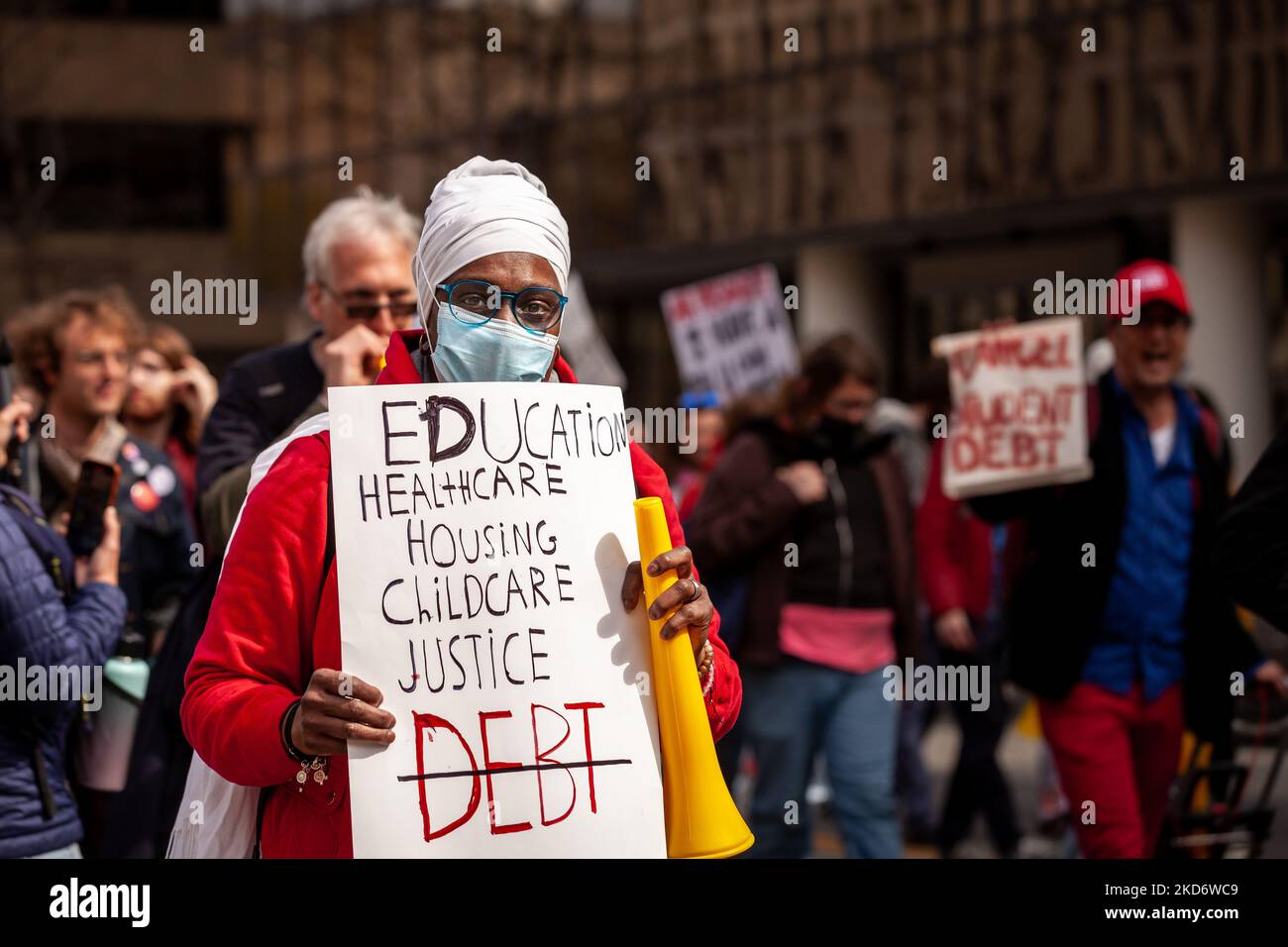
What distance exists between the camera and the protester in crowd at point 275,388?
4.50 meters

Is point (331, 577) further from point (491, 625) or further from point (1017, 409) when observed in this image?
point (1017, 409)

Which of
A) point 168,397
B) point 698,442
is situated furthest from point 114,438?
point 698,442

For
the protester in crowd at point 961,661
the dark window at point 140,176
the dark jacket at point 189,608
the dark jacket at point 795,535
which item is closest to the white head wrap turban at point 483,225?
the dark jacket at point 189,608

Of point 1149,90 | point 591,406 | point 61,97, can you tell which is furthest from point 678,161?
point 591,406

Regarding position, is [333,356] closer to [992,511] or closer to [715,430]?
[992,511]

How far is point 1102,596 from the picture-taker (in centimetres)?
537

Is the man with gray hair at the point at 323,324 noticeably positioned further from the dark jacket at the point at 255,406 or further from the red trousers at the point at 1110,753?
the red trousers at the point at 1110,753

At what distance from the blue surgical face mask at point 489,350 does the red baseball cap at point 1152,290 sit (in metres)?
3.22

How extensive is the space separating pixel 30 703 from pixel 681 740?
6.07 feet

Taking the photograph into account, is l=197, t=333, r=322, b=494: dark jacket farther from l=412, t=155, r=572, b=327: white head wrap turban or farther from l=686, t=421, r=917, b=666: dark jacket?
l=686, t=421, r=917, b=666: dark jacket

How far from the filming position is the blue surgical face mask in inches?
112

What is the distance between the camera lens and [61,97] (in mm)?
33625

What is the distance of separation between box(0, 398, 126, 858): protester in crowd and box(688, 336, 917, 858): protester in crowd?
2.84 metres

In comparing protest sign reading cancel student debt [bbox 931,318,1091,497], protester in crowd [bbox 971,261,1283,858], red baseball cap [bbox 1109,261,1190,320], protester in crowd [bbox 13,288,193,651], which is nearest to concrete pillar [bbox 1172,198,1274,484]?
protest sign reading cancel student debt [bbox 931,318,1091,497]
